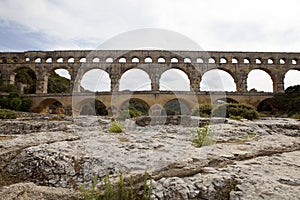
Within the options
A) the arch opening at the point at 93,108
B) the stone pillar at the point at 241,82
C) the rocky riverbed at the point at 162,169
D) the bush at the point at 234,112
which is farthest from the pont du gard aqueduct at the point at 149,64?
the rocky riverbed at the point at 162,169

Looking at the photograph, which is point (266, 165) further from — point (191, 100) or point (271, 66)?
point (271, 66)

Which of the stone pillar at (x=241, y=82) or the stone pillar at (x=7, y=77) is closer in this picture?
the stone pillar at (x=241, y=82)

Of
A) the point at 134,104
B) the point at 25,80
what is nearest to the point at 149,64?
the point at 134,104

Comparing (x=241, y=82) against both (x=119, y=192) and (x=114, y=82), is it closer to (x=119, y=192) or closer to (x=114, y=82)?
(x=114, y=82)

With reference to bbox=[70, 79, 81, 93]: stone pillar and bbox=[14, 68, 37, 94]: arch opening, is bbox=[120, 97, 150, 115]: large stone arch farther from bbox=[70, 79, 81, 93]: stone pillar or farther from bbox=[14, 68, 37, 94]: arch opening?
bbox=[14, 68, 37, 94]: arch opening

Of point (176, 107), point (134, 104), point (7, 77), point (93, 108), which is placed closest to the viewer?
point (7, 77)

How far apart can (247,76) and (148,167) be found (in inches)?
1227

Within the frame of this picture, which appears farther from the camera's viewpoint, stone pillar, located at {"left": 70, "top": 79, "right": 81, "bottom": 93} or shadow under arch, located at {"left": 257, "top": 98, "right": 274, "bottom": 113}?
stone pillar, located at {"left": 70, "top": 79, "right": 81, "bottom": 93}

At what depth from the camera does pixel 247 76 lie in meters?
30.7

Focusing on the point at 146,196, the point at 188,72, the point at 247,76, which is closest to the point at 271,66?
the point at 247,76

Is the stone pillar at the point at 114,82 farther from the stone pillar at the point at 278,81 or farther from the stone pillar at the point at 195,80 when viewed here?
the stone pillar at the point at 278,81

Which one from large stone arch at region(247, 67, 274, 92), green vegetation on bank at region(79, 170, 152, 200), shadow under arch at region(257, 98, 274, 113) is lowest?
green vegetation on bank at region(79, 170, 152, 200)

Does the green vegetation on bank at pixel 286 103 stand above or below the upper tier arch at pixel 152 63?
below

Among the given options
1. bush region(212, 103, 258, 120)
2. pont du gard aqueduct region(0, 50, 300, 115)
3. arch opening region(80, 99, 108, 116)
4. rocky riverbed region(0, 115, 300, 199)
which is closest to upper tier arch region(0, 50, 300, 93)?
pont du gard aqueduct region(0, 50, 300, 115)
